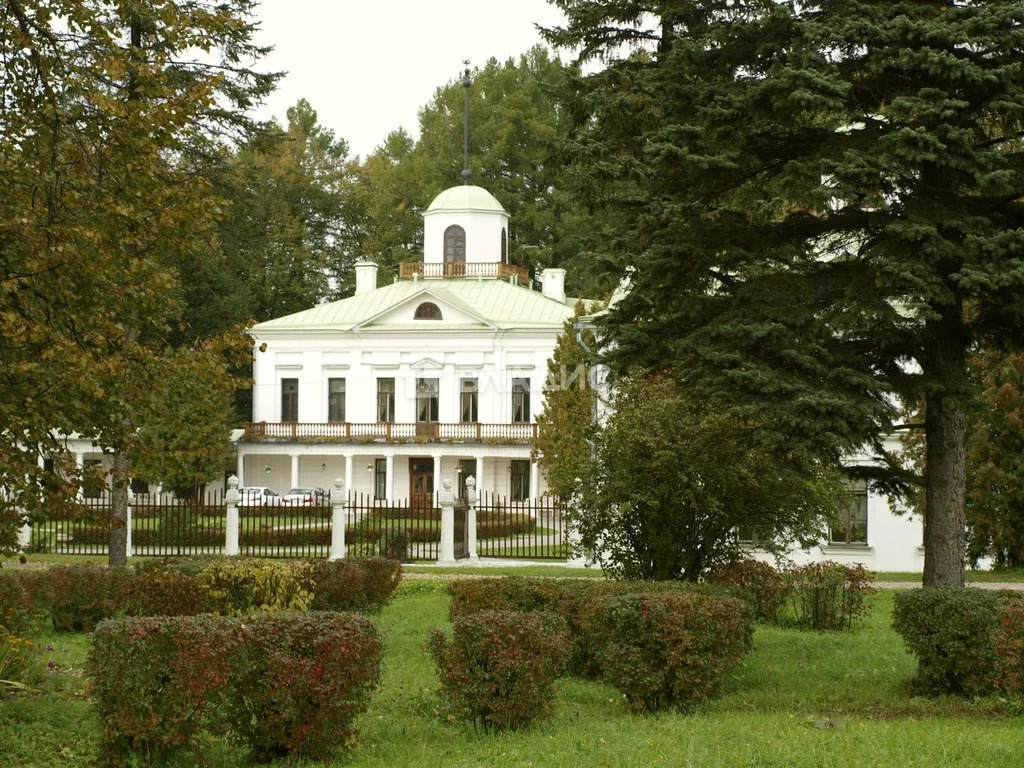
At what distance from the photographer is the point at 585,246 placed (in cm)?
1367

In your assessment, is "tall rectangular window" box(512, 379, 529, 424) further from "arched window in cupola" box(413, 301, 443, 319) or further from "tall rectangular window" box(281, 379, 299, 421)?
"tall rectangular window" box(281, 379, 299, 421)

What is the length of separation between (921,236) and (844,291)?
1077 mm

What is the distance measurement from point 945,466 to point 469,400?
37.9 metres

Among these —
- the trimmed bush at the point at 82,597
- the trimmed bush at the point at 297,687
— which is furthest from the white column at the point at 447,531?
the trimmed bush at the point at 297,687

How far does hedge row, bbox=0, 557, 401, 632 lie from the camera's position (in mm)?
14492

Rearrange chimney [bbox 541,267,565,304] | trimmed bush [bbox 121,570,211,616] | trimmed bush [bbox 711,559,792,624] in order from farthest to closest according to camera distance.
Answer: chimney [bbox 541,267,565,304], trimmed bush [bbox 711,559,792,624], trimmed bush [bbox 121,570,211,616]

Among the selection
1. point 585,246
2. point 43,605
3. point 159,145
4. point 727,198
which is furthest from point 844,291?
point 43,605

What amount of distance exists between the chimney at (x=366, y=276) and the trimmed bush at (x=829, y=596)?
127ft

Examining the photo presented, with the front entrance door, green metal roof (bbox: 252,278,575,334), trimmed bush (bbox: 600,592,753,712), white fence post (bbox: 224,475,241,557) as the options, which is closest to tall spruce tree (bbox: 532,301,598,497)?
white fence post (bbox: 224,475,241,557)

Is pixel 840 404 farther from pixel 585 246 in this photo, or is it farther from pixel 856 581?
pixel 856 581

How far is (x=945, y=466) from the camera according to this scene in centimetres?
1220

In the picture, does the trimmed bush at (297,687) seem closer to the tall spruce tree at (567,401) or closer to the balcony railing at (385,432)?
the tall spruce tree at (567,401)

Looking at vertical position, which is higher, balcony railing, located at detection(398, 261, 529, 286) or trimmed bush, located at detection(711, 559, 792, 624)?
balcony railing, located at detection(398, 261, 529, 286)

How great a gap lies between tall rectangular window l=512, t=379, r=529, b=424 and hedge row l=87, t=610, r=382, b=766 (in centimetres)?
4000
